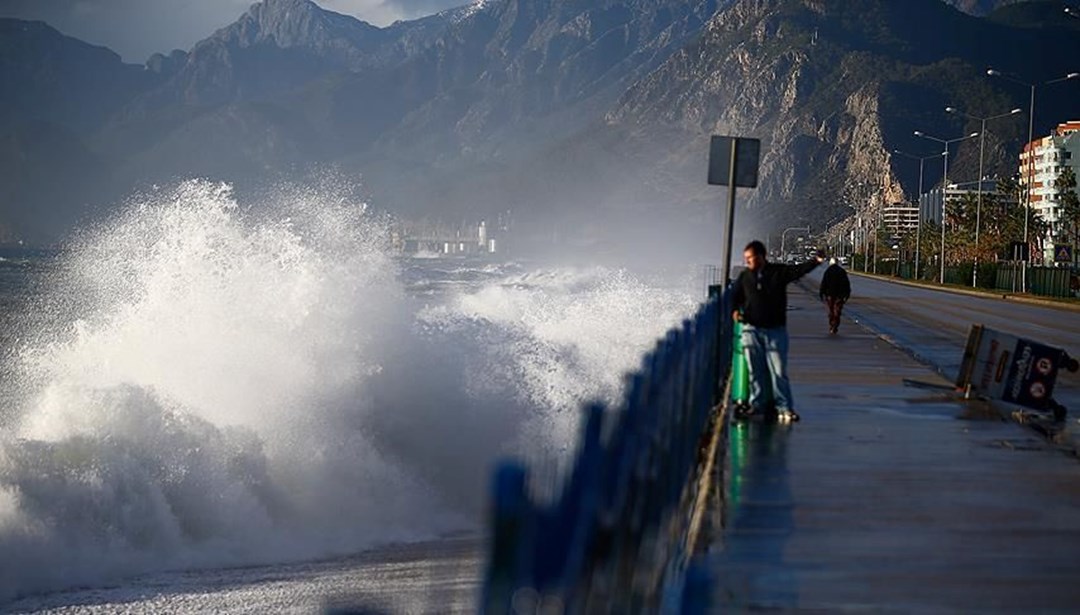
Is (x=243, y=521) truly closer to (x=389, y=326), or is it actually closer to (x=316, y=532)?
(x=316, y=532)

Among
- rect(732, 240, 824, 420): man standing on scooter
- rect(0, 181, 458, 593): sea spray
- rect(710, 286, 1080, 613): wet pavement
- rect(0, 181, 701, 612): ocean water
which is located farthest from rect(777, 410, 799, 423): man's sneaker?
rect(0, 181, 458, 593): sea spray

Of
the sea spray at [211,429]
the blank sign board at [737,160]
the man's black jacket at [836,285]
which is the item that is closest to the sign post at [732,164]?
the blank sign board at [737,160]

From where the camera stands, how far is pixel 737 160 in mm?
16328

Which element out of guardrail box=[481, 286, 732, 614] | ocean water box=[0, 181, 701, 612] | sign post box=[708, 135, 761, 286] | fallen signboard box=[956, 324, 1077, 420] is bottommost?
ocean water box=[0, 181, 701, 612]

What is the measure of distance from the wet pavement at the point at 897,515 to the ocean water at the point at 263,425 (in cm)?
164

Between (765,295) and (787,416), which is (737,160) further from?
(787,416)

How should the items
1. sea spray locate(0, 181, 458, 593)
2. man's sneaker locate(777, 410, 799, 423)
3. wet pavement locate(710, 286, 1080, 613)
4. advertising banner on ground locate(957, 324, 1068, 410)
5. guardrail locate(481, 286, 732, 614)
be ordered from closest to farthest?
guardrail locate(481, 286, 732, 614)
wet pavement locate(710, 286, 1080, 613)
man's sneaker locate(777, 410, 799, 423)
advertising banner on ground locate(957, 324, 1068, 410)
sea spray locate(0, 181, 458, 593)

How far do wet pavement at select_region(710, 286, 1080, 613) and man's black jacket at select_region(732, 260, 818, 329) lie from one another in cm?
101

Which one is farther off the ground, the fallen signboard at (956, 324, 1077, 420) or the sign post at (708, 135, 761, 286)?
the sign post at (708, 135, 761, 286)

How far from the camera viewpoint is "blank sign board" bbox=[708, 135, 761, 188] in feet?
53.5

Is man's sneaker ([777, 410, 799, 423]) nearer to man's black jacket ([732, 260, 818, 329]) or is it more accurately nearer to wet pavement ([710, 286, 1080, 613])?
wet pavement ([710, 286, 1080, 613])

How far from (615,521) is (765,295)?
10.3 m

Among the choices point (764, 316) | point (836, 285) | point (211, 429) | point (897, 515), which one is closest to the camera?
point (897, 515)

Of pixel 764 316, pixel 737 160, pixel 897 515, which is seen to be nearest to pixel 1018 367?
pixel 764 316
